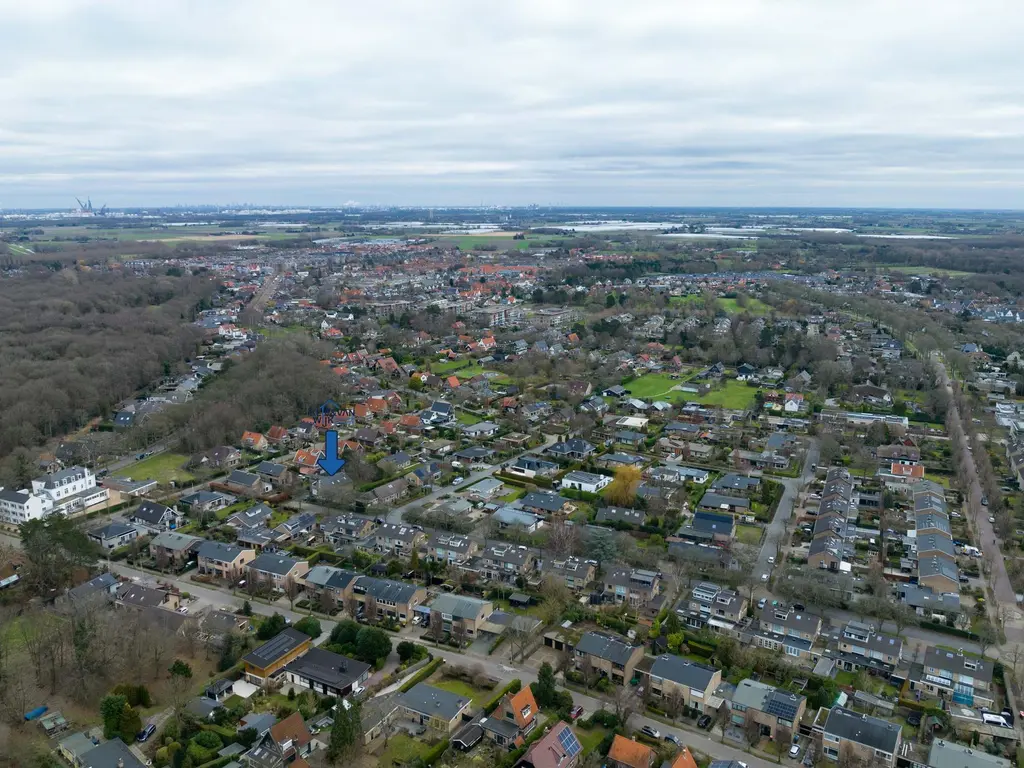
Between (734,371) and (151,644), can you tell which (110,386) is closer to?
(151,644)

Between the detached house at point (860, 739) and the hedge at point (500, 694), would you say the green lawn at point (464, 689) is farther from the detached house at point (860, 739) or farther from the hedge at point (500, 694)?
the detached house at point (860, 739)

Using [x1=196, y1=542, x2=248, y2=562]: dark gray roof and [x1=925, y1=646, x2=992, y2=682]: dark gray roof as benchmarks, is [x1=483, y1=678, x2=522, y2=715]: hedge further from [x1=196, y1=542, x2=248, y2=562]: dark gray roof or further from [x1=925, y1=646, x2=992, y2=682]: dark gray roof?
Result: [x1=196, y1=542, x2=248, y2=562]: dark gray roof

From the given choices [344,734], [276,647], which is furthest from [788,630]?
[276,647]

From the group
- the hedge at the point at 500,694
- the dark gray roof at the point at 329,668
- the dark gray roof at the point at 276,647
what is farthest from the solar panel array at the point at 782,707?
the dark gray roof at the point at 276,647

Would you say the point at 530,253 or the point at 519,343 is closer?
the point at 519,343

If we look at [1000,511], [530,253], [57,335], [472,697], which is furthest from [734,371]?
[530,253]

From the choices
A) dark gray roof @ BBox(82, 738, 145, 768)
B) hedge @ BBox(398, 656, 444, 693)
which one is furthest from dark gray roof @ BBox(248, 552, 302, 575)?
dark gray roof @ BBox(82, 738, 145, 768)

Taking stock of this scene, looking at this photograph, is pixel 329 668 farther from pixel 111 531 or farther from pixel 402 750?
pixel 111 531
